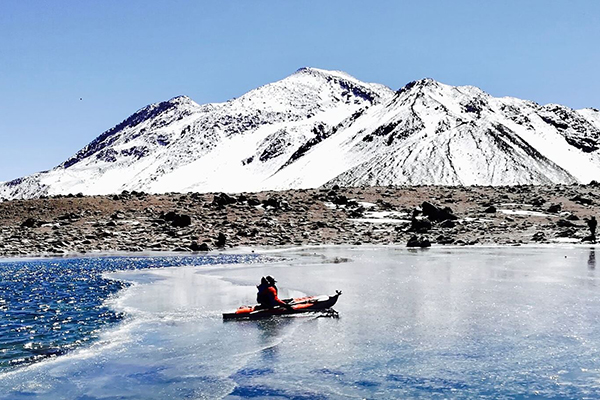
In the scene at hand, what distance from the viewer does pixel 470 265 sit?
3191 centimetres

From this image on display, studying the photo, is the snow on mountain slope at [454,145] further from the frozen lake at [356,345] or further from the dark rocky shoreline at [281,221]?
the frozen lake at [356,345]

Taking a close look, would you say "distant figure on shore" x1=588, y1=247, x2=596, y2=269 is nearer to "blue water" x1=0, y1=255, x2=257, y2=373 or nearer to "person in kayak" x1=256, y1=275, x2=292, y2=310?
"person in kayak" x1=256, y1=275, x2=292, y2=310

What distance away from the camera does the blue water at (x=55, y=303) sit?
51.4ft

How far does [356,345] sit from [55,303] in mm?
12246

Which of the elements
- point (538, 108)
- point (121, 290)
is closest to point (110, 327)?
point (121, 290)

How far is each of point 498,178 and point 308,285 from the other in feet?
366

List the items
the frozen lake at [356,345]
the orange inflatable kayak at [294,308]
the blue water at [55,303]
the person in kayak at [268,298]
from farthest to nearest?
the person in kayak at [268,298]
the orange inflatable kayak at [294,308]
the blue water at [55,303]
the frozen lake at [356,345]

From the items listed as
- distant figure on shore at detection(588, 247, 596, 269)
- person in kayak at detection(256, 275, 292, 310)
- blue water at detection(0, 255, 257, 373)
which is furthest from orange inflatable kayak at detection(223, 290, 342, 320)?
distant figure on shore at detection(588, 247, 596, 269)

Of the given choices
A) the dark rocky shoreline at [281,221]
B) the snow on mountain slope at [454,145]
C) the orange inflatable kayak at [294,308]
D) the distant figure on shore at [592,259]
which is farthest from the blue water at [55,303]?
the snow on mountain slope at [454,145]

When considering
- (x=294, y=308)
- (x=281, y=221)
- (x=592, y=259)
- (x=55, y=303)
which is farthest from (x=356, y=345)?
(x=281, y=221)

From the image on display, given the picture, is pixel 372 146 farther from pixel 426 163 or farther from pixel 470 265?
pixel 470 265

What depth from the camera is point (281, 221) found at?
54.2 meters

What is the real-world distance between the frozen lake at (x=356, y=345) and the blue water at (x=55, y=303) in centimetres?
77

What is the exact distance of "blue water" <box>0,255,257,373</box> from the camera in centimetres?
1566
